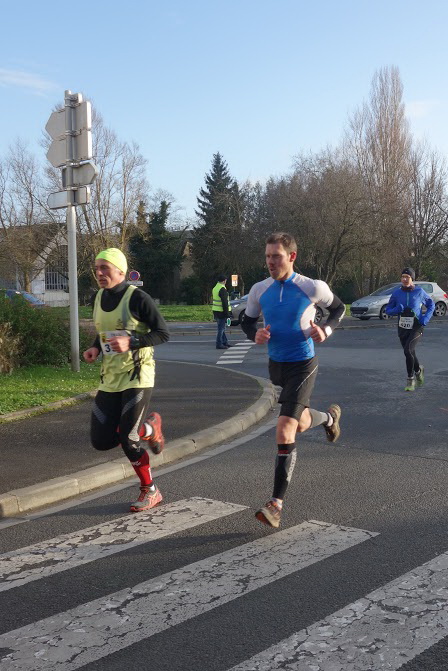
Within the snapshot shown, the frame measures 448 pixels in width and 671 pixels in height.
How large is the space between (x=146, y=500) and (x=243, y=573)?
1.56m

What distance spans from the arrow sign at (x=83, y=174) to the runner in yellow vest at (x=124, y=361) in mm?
6332

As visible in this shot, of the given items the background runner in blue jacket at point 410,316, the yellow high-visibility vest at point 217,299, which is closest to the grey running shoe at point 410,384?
the background runner in blue jacket at point 410,316

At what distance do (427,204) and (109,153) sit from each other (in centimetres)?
2170

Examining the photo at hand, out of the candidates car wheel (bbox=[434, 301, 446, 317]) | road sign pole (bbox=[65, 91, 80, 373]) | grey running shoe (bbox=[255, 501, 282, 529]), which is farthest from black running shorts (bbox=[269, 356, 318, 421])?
car wheel (bbox=[434, 301, 446, 317])

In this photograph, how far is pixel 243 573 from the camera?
4234mm

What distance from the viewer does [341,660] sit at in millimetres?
3184

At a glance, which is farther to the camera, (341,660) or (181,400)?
(181,400)

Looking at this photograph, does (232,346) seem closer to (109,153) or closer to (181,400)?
(181,400)

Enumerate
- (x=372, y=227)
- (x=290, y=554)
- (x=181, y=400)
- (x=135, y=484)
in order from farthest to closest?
(x=372, y=227)
(x=181, y=400)
(x=135, y=484)
(x=290, y=554)

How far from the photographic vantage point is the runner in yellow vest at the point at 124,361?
18.0 ft

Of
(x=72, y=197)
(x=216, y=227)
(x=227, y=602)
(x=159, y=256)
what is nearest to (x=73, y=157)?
(x=72, y=197)

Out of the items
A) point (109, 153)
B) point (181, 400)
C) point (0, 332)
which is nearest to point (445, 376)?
point (181, 400)

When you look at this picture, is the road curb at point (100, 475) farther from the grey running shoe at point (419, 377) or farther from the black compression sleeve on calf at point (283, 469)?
the grey running shoe at point (419, 377)

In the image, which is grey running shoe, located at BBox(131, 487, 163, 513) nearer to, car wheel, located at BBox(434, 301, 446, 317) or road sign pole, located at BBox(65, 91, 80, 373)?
road sign pole, located at BBox(65, 91, 80, 373)
